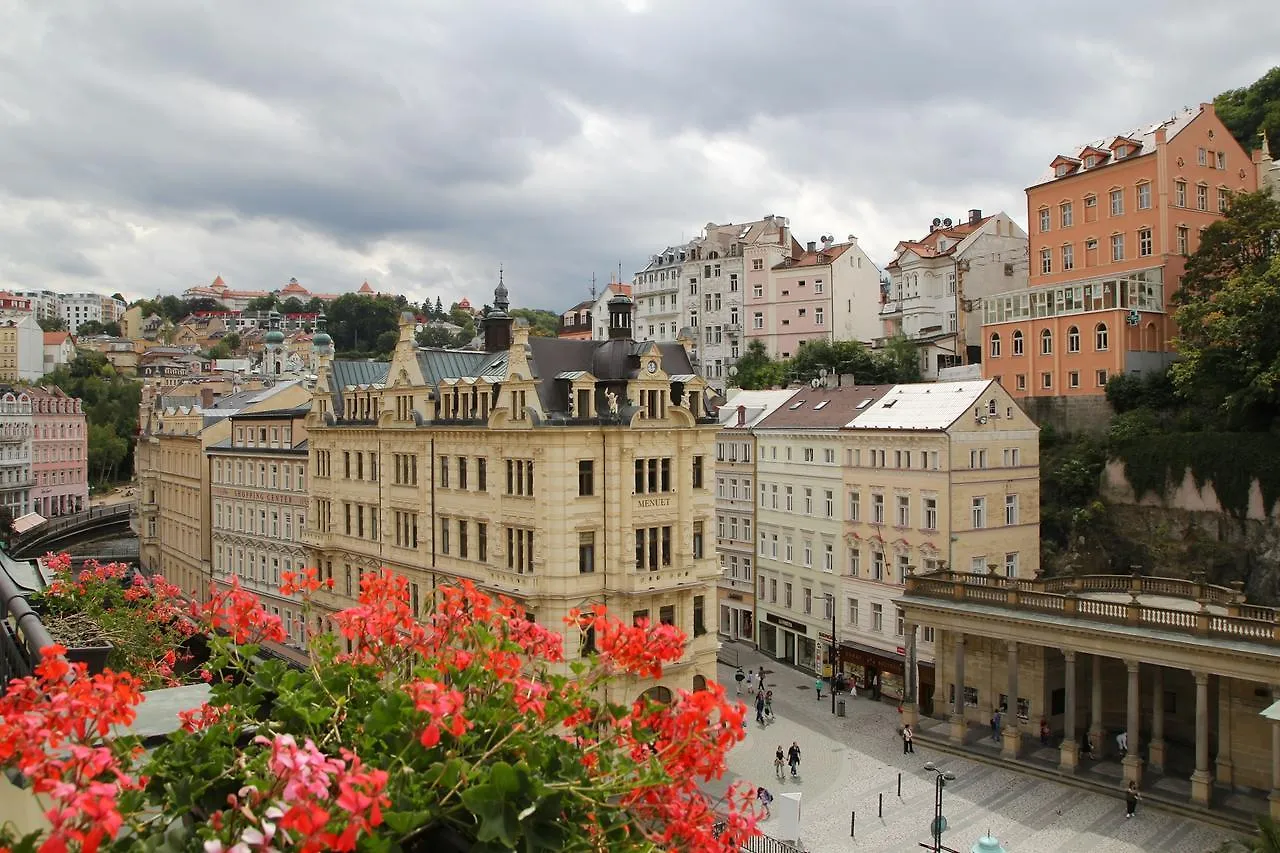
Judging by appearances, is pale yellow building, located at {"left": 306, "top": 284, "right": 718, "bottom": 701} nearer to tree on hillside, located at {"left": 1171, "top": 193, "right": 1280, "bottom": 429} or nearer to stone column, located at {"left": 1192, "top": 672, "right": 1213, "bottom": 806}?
stone column, located at {"left": 1192, "top": 672, "right": 1213, "bottom": 806}

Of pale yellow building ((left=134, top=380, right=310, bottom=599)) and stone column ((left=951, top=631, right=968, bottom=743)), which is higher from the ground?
pale yellow building ((left=134, top=380, right=310, bottom=599))

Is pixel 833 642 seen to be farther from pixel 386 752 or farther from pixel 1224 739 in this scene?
pixel 386 752

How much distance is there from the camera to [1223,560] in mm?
43406

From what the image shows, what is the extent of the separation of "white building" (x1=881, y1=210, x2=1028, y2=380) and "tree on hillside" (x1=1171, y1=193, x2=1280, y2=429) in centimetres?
2140

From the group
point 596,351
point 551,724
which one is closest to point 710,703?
point 551,724

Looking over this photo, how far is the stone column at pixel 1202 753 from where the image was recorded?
29766mm

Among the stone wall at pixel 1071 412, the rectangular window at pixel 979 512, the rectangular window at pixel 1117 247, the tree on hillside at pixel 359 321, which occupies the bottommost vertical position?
the rectangular window at pixel 979 512

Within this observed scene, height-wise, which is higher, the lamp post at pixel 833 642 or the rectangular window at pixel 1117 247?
the rectangular window at pixel 1117 247

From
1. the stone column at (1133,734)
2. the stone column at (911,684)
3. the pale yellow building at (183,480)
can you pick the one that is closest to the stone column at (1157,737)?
the stone column at (1133,734)

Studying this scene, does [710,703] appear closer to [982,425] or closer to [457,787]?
[457,787]

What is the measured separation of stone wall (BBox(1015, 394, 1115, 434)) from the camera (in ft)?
175

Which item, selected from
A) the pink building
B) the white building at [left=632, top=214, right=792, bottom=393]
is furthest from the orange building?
the pink building

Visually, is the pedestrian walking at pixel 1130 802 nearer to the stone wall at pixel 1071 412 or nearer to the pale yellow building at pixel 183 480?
the stone wall at pixel 1071 412

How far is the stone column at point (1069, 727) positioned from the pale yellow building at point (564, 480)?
1199 cm
